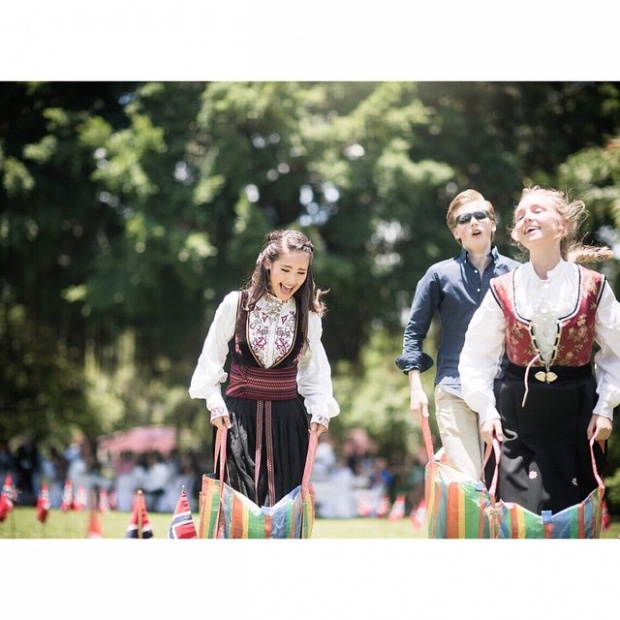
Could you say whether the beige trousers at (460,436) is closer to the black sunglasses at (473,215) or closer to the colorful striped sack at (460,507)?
the colorful striped sack at (460,507)

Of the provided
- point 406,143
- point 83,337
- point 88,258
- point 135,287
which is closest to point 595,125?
point 406,143

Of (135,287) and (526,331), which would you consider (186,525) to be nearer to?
(526,331)

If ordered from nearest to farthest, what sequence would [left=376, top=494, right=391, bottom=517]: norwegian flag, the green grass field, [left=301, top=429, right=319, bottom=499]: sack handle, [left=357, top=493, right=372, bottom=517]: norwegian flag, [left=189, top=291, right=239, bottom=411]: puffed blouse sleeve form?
[left=301, top=429, right=319, bottom=499]: sack handle < [left=189, top=291, right=239, bottom=411]: puffed blouse sleeve < the green grass field < [left=376, top=494, right=391, bottom=517]: norwegian flag < [left=357, top=493, right=372, bottom=517]: norwegian flag

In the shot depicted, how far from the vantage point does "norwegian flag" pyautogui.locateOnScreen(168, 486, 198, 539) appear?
159 inches

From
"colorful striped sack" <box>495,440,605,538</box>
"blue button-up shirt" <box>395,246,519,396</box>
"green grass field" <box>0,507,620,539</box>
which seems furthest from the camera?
"green grass field" <box>0,507,620,539</box>

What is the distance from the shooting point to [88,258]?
14188 millimetres

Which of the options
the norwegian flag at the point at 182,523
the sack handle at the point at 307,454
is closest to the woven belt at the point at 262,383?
the sack handle at the point at 307,454

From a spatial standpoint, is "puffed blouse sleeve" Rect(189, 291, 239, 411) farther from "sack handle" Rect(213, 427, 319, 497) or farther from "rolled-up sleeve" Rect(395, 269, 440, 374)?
"rolled-up sleeve" Rect(395, 269, 440, 374)

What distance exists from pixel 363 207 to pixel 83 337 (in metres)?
6.12

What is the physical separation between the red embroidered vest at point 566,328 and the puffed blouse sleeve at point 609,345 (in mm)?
36

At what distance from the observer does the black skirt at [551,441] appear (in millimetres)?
3787

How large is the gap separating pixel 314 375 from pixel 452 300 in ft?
2.64

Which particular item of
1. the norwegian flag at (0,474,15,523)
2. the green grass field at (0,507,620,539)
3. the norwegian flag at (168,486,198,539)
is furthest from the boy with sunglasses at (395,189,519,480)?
the norwegian flag at (0,474,15,523)

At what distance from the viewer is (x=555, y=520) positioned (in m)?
3.68
